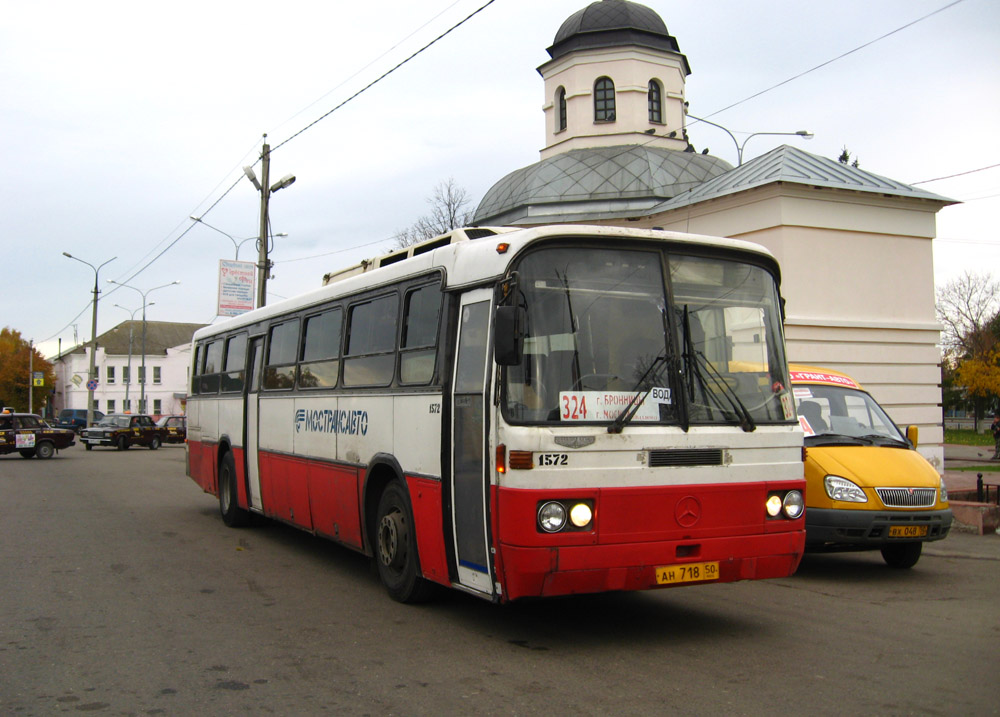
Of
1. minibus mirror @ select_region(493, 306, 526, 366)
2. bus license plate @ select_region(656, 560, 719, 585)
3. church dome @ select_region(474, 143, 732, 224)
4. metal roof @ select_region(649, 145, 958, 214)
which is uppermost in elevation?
church dome @ select_region(474, 143, 732, 224)

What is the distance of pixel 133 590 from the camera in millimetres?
8781

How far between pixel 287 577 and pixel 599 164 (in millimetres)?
27550

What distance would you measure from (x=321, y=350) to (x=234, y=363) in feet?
12.6

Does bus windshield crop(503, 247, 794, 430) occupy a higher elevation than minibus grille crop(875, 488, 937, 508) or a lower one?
higher

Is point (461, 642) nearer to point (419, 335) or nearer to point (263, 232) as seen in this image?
point (419, 335)

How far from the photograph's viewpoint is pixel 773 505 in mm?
7016

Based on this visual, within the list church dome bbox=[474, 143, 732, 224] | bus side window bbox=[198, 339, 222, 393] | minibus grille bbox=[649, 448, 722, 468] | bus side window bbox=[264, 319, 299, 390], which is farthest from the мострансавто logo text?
church dome bbox=[474, 143, 732, 224]

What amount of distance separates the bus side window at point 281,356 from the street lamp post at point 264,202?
617 inches

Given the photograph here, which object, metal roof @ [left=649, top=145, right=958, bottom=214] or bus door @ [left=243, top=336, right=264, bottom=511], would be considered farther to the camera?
metal roof @ [left=649, top=145, right=958, bottom=214]

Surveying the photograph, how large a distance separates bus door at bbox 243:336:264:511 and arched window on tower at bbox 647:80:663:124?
29093mm

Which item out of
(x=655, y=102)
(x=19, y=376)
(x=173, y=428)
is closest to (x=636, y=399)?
(x=655, y=102)

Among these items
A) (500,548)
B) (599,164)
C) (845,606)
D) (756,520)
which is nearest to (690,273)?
(756,520)

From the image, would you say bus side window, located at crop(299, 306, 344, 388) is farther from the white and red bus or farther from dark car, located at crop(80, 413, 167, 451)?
dark car, located at crop(80, 413, 167, 451)

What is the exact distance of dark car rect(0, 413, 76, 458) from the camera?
106 ft
